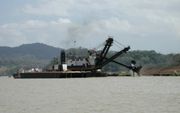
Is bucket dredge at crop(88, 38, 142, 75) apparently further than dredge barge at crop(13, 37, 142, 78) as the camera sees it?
No

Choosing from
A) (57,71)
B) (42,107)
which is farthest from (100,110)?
(57,71)

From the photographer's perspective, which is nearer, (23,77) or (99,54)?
(99,54)

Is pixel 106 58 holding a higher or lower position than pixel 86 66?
higher

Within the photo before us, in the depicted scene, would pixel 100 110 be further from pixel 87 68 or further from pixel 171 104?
pixel 87 68

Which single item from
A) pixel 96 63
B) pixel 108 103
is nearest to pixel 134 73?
pixel 96 63

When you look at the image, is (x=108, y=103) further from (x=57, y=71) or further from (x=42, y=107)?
(x=57, y=71)

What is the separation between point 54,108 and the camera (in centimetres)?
3584

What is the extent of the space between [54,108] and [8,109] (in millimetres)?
3194

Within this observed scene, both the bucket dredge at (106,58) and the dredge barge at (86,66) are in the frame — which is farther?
Result: the dredge barge at (86,66)

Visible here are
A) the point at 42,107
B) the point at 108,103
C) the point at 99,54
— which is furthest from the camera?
the point at 99,54

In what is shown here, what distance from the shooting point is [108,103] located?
39250mm

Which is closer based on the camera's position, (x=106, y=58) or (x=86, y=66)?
(x=106, y=58)

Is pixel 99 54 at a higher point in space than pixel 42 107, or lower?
higher

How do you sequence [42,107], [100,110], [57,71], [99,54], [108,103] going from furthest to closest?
[57,71]
[99,54]
[108,103]
[42,107]
[100,110]
